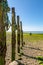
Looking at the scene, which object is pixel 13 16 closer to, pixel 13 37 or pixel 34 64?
pixel 13 37

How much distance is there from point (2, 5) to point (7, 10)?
49 centimetres

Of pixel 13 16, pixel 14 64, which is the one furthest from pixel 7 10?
pixel 13 16

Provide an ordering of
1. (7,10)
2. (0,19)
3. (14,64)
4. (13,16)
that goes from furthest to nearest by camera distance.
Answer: (13,16) < (14,64) < (7,10) < (0,19)

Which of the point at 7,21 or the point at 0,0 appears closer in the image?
the point at 0,0

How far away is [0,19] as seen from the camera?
5.23 meters

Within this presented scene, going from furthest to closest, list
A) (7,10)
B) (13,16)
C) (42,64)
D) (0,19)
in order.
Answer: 1. (13,16)
2. (42,64)
3. (7,10)
4. (0,19)

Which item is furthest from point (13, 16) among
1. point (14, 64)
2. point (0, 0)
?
point (0, 0)

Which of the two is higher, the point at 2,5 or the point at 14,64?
the point at 2,5

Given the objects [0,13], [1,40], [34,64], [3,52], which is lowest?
[34,64]

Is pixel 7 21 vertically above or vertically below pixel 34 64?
above

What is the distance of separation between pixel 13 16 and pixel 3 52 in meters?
→ 5.33

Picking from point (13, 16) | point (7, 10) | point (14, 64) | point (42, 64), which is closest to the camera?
point (7, 10)

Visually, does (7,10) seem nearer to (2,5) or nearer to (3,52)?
(2,5)

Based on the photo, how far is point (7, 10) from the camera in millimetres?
5918
